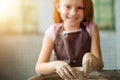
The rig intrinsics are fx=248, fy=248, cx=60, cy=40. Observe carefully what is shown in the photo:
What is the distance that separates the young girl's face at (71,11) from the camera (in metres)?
0.72

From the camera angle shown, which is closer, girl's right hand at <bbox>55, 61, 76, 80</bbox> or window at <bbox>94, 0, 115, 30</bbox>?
girl's right hand at <bbox>55, 61, 76, 80</bbox>

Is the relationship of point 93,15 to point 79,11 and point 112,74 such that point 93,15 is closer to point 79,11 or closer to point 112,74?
point 79,11

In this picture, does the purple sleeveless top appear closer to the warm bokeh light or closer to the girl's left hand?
the girl's left hand

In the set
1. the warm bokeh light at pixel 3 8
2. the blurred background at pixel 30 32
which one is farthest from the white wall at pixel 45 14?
the warm bokeh light at pixel 3 8

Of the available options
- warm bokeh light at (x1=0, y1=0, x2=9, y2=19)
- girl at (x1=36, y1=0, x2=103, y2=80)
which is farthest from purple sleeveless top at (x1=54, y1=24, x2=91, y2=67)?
warm bokeh light at (x1=0, y1=0, x2=9, y2=19)

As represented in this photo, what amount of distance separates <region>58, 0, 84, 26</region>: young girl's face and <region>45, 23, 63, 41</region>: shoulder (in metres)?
0.03

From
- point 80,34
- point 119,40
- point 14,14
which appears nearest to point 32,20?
point 14,14

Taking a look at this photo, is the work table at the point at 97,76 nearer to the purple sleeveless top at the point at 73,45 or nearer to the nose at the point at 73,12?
the purple sleeveless top at the point at 73,45

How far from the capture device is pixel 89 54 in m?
0.69

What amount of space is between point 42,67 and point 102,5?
27 centimetres

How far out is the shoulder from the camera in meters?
0.75

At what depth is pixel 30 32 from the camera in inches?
31.6

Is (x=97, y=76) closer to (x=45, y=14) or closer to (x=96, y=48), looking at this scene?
(x=96, y=48)

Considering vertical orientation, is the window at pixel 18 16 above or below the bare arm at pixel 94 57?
above
